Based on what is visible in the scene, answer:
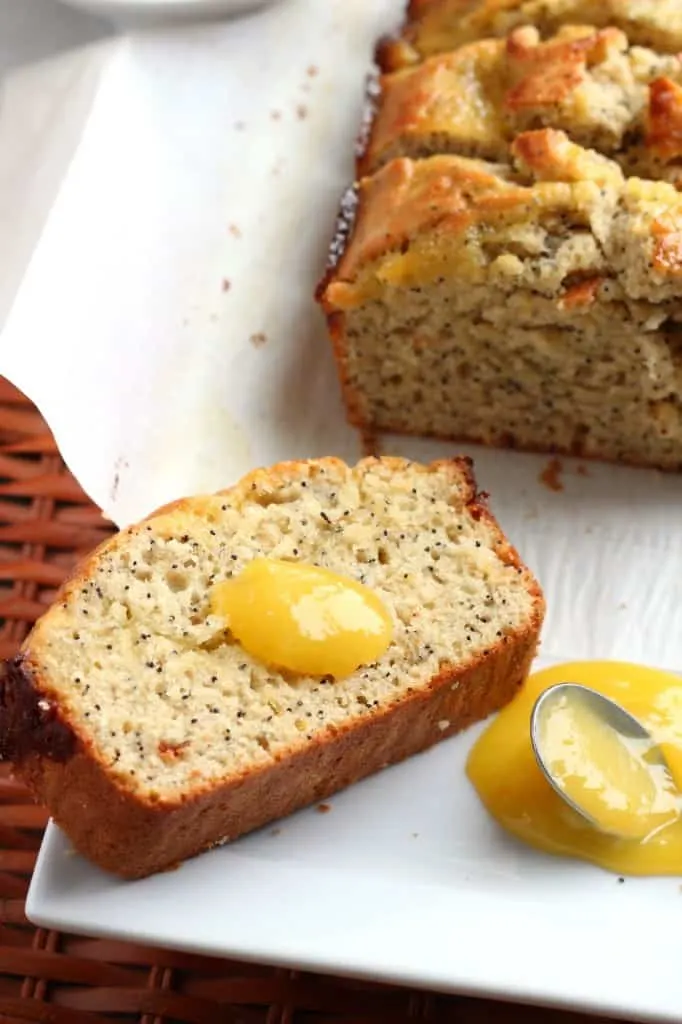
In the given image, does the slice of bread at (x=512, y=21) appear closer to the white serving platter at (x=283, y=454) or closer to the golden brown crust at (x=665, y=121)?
the golden brown crust at (x=665, y=121)

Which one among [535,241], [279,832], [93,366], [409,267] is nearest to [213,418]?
[93,366]

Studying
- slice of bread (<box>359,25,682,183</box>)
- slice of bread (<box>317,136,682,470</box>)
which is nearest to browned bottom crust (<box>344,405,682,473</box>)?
slice of bread (<box>317,136,682,470</box>)

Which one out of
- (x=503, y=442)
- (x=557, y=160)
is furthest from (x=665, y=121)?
(x=503, y=442)

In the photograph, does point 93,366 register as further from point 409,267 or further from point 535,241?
point 535,241

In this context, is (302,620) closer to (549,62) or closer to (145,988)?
(145,988)

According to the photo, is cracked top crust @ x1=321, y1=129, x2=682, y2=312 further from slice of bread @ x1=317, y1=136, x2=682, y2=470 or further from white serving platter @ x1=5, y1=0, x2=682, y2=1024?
white serving platter @ x1=5, y1=0, x2=682, y2=1024

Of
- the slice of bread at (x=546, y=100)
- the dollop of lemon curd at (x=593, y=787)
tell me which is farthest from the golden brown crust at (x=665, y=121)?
the dollop of lemon curd at (x=593, y=787)
